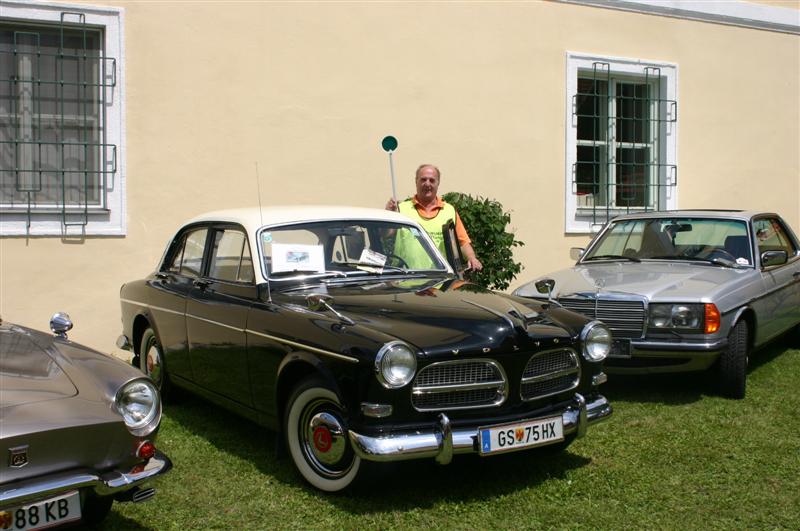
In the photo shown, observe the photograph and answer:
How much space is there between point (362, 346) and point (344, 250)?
4.54ft

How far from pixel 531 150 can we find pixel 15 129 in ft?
17.8

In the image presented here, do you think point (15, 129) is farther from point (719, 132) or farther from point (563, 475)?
point (719, 132)

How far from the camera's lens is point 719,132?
10.7 metres

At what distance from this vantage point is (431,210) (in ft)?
22.5

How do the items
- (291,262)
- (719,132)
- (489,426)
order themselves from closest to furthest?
1. (489,426)
2. (291,262)
3. (719,132)

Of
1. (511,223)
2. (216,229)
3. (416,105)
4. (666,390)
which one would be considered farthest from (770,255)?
(216,229)

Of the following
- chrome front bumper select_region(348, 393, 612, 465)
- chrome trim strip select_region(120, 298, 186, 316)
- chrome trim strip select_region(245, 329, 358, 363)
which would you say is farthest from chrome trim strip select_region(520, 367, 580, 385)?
chrome trim strip select_region(120, 298, 186, 316)

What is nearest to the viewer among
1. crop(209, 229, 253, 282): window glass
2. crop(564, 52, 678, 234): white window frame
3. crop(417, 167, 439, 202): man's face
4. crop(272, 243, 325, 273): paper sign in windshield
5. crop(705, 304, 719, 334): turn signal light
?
crop(272, 243, 325, 273): paper sign in windshield

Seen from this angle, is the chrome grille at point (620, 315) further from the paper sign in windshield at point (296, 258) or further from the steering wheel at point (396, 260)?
the paper sign in windshield at point (296, 258)

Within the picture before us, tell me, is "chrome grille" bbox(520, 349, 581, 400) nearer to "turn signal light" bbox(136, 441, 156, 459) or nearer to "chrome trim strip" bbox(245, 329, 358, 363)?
"chrome trim strip" bbox(245, 329, 358, 363)

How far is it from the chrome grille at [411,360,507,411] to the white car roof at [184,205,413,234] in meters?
1.66

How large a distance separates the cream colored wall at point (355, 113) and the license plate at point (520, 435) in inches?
187

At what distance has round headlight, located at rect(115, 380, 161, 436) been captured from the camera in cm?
340

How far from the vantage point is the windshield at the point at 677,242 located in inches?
276
